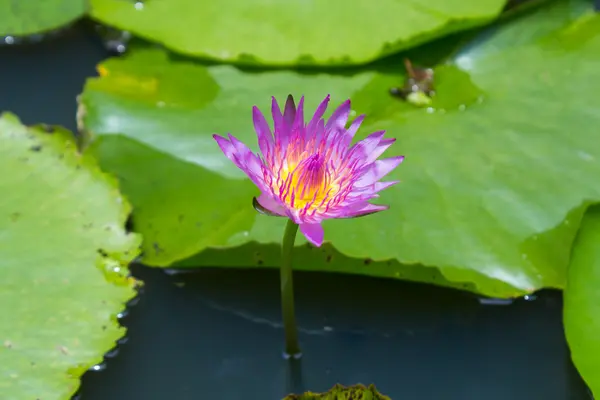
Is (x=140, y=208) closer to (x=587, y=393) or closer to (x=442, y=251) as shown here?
(x=442, y=251)

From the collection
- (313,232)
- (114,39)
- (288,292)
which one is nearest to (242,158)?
(313,232)

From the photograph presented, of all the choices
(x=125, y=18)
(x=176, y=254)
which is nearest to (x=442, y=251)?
(x=176, y=254)

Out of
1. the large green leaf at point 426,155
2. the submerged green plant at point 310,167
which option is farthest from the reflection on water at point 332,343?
the submerged green plant at point 310,167

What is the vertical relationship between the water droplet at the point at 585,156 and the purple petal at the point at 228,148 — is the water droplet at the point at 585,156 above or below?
below

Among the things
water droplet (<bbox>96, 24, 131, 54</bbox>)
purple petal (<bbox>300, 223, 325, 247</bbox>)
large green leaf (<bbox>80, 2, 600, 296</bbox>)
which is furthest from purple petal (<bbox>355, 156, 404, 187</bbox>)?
water droplet (<bbox>96, 24, 131, 54</bbox>)

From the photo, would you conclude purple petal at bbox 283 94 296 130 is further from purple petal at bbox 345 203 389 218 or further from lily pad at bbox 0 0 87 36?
lily pad at bbox 0 0 87 36

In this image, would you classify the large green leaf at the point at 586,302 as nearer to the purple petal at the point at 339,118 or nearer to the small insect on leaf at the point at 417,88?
the small insect on leaf at the point at 417,88
